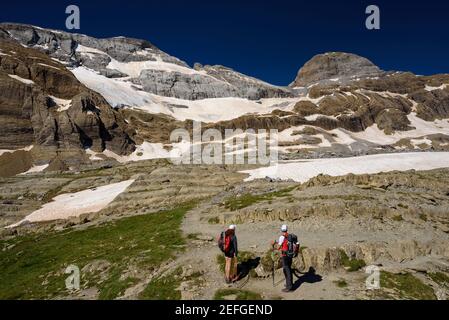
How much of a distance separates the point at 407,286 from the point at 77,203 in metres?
60.7

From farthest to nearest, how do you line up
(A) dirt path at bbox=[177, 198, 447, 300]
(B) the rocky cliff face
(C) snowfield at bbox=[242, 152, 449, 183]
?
(B) the rocky cliff face → (C) snowfield at bbox=[242, 152, 449, 183] → (A) dirt path at bbox=[177, 198, 447, 300]

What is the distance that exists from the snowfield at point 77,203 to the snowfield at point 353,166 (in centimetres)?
2695

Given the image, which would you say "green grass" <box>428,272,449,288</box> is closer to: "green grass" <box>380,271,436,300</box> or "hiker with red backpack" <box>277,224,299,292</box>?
"green grass" <box>380,271,436,300</box>

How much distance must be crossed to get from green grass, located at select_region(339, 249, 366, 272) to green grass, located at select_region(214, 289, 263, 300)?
7.08 metres

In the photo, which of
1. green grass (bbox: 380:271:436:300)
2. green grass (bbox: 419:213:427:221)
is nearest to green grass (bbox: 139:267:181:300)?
green grass (bbox: 380:271:436:300)

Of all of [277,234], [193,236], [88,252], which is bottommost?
[88,252]

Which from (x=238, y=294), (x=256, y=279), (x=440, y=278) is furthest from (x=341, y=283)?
(x=440, y=278)

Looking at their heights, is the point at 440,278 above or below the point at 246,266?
below

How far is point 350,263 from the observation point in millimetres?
24984

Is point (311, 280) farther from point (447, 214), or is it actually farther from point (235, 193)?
point (235, 193)

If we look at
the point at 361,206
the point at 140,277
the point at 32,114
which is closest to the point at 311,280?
the point at 140,277

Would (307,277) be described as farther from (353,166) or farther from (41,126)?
(41,126)

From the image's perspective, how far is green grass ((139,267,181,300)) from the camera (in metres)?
22.1

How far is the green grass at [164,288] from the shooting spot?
22062 millimetres
